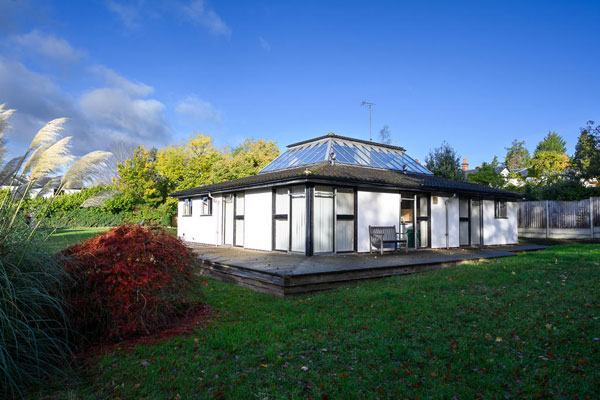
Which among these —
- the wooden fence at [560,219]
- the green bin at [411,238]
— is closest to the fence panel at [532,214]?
the wooden fence at [560,219]

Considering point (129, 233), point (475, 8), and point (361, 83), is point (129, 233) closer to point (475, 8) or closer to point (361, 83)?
point (475, 8)

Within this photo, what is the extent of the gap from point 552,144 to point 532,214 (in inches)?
1986

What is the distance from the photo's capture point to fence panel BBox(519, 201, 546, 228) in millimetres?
19906

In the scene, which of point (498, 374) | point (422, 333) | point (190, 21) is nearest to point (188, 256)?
point (422, 333)

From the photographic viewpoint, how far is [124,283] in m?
4.10

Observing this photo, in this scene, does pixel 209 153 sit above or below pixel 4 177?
above

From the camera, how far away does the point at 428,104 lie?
67.0ft

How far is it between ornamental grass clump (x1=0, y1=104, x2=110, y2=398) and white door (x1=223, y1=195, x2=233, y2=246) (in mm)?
10151

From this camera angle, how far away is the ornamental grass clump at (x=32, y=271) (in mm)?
2957

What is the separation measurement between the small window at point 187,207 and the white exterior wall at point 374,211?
10132 mm

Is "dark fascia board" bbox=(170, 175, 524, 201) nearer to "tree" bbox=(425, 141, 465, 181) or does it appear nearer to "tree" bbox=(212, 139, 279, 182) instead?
"tree" bbox=(212, 139, 279, 182)

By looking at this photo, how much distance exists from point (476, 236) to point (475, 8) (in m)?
9.25

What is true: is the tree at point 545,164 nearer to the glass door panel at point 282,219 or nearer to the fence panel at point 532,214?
the fence panel at point 532,214

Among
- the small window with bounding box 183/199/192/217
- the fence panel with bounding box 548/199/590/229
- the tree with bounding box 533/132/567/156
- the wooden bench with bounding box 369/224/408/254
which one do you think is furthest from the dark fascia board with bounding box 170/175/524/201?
the tree with bounding box 533/132/567/156
